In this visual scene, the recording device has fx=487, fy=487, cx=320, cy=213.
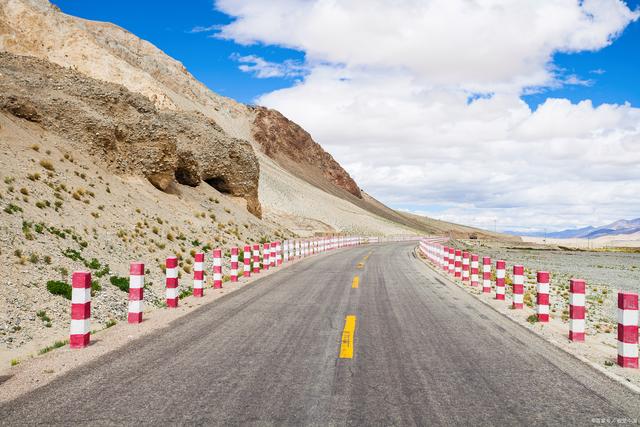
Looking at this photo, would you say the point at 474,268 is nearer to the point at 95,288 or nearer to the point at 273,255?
the point at 273,255

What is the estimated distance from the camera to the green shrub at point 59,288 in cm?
1025

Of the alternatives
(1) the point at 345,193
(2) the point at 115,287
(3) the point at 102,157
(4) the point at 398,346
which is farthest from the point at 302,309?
(1) the point at 345,193

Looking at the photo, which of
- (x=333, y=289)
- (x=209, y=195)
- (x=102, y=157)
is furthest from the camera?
(x=209, y=195)

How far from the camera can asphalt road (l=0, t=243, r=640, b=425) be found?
4.43 meters

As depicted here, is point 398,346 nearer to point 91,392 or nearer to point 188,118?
point 91,392

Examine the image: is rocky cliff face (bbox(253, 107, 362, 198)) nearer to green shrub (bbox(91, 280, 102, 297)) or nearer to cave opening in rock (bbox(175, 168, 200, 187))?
cave opening in rock (bbox(175, 168, 200, 187))

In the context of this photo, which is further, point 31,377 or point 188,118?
point 188,118

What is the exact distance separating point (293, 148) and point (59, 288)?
129096 millimetres

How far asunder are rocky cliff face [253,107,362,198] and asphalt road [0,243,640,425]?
119825 mm

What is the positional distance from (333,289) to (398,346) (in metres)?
6.48

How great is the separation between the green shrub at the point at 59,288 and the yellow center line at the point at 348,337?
6.04 meters

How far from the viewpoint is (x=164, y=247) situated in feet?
62.9

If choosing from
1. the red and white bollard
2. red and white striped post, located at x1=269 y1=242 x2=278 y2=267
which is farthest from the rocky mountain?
the red and white bollard

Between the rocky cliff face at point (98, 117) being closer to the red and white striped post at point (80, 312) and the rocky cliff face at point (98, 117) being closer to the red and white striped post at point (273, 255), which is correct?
the red and white striped post at point (273, 255)
